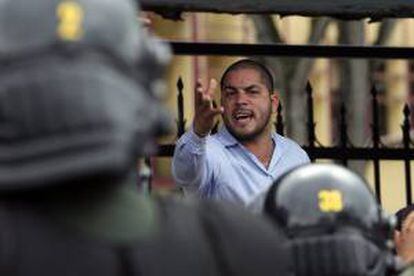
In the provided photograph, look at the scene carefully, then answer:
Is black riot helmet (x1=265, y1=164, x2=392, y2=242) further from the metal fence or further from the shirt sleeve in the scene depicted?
the metal fence

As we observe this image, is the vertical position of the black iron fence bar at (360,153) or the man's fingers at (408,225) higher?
the man's fingers at (408,225)

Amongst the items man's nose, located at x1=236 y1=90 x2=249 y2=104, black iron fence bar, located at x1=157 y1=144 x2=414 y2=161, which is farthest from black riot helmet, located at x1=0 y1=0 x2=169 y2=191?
black iron fence bar, located at x1=157 y1=144 x2=414 y2=161

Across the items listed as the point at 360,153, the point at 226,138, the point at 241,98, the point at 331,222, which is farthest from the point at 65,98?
the point at 360,153

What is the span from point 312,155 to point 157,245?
5.08m

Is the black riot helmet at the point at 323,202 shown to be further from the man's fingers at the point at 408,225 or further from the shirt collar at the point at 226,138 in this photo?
the shirt collar at the point at 226,138

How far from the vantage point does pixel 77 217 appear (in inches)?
73.5

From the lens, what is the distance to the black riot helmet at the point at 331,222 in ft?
7.79

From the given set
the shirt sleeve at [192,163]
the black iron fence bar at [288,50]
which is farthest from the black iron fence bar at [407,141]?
the shirt sleeve at [192,163]

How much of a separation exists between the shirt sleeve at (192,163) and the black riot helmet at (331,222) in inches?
86.3

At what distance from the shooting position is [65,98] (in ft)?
5.98

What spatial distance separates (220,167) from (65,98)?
10.3 ft

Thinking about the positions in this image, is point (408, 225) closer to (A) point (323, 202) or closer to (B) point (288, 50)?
(A) point (323, 202)

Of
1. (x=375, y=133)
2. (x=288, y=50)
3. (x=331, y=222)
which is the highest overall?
(x=288, y=50)

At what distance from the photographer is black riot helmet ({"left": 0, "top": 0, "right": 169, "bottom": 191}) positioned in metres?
1.82
